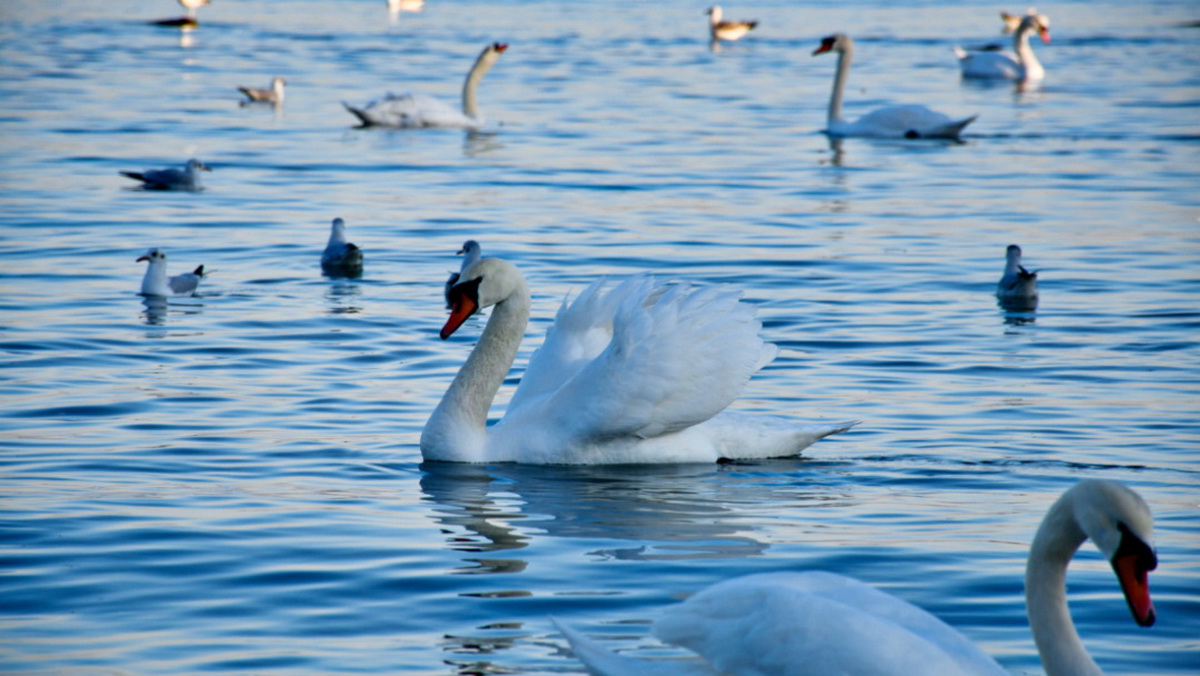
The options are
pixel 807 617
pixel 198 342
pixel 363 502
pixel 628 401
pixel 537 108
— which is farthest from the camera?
pixel 537 108

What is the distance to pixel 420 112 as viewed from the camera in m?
24.8

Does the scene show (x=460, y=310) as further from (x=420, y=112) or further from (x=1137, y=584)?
(x=420, y=112)

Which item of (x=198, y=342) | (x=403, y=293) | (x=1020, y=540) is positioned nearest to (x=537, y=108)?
(x=403, y=293)

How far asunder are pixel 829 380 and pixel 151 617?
17.1 feet

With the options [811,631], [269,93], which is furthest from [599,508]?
[269,93]

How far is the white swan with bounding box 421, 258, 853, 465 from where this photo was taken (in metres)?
8.43

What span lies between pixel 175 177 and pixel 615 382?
35.4ft

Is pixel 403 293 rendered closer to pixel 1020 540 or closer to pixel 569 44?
pixel 1020 540

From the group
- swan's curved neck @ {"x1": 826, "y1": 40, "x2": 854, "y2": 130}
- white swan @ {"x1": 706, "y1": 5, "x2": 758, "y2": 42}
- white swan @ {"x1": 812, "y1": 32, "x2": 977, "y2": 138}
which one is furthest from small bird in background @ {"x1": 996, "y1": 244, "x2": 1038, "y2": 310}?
white swan @ {"x1": 706, "y1": 5, "x2": 758, "y2": 42}

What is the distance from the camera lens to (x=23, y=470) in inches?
321

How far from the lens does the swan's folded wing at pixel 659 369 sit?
8.38m

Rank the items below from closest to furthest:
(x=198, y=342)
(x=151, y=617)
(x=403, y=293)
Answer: (x=151, y=617), (x=198, y=342), (x=403, y=293)

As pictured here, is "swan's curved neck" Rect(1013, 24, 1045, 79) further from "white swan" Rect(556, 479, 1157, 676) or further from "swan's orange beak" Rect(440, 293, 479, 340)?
"white swan" Rect(556, 479, 1157, 676)

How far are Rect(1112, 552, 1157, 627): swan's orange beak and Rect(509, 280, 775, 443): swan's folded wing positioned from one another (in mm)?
3955
